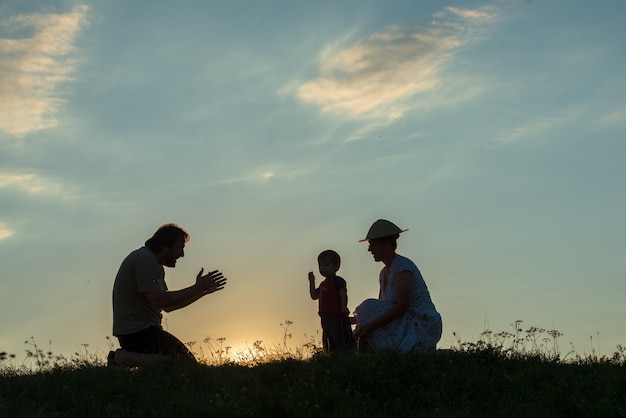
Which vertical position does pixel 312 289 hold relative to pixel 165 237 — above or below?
below

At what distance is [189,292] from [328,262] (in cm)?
220

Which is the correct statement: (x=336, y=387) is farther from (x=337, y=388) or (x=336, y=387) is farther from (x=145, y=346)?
(x=145, y=346)

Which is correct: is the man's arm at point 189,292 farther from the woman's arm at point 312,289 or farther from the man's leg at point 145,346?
the woman's arm at point 312,289

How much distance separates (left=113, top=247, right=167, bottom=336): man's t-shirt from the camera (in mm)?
11336

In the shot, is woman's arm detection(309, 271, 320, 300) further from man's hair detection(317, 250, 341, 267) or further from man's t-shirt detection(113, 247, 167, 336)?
man's t-shirt detection(113, 247, 167, 336)

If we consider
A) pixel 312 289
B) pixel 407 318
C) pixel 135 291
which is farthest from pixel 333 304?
pixel 135 291

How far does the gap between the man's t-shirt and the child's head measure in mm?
2311

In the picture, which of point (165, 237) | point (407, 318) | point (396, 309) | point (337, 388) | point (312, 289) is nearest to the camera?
point (337, 388)

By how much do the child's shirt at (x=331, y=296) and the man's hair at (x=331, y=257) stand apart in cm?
22

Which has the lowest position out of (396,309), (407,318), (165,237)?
(407,318)

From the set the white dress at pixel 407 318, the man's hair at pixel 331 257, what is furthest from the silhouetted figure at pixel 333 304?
the white dress at pixel 407 318

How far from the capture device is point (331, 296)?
40.2 feet

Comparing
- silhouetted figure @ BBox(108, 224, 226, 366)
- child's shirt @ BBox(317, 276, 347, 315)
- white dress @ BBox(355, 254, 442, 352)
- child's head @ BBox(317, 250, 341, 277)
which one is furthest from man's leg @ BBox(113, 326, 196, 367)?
white dress @ BBox(355, 254, 442, 352)

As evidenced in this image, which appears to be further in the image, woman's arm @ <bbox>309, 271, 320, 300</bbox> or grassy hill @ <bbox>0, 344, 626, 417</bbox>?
woman's arm @ <bbox>309, 271, 320, 300</bbox>
